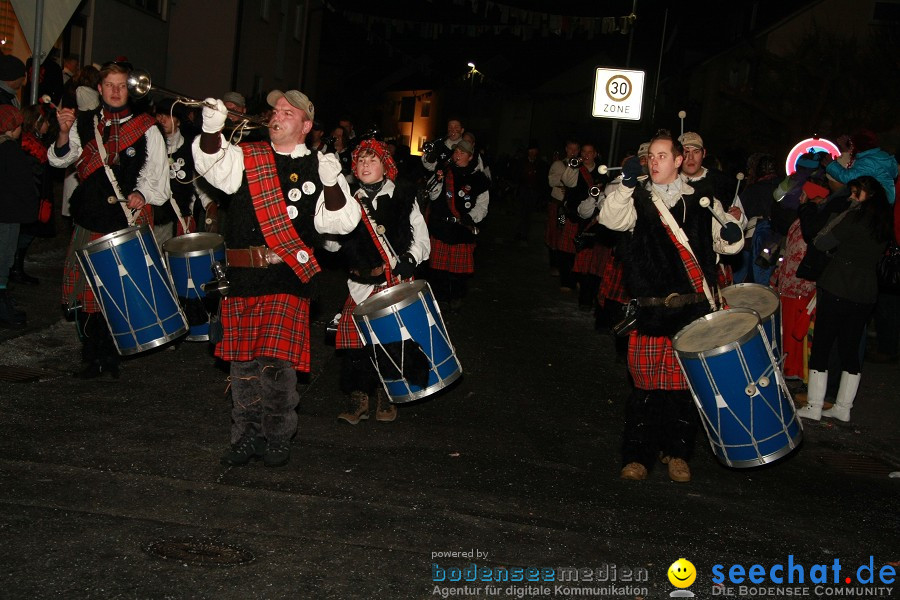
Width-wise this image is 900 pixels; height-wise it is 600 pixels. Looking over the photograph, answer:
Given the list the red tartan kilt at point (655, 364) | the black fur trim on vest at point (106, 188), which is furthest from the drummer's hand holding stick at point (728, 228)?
the black fur trim on vest at point (106, 188)

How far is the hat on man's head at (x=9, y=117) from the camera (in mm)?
7160

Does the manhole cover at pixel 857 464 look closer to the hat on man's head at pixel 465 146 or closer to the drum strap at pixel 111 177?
the drum strap at pixel 111 177

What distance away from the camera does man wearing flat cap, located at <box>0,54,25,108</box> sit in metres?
7.28

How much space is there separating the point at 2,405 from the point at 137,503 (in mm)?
1736

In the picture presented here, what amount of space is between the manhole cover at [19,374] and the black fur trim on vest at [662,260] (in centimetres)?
386

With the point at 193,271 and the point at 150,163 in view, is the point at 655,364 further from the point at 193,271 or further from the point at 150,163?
the point at 150,163

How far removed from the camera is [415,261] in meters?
6.15

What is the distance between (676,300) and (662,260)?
230 millimetres

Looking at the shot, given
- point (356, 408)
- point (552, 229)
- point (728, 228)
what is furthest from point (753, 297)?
point (552, 229)

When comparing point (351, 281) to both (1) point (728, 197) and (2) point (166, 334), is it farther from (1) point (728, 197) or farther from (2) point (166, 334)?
(1) point (728, 197)

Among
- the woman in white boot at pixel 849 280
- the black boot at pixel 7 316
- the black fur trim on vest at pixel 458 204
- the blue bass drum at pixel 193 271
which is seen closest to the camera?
the blue bass drum at pixel 193 271

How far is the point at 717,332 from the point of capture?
4941 millimetres

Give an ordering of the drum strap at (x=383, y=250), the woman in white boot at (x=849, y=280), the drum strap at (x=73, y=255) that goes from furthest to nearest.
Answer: the woman in white boot at (x=849, y=280) → the drum strap at (x=73, y=255) → the drum strap at (x=383, y=250)

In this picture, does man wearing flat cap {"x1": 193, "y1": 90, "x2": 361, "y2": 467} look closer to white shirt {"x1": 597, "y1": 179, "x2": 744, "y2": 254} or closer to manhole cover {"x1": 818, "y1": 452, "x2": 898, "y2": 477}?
white shirt {"x1": 597, "y1": 179, "x2": 744, "y2": 254}
